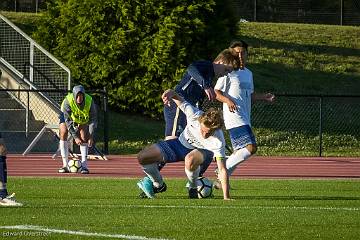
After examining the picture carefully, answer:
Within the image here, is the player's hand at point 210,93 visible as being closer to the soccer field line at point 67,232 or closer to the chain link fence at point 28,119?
the soccer field line at point 67,232

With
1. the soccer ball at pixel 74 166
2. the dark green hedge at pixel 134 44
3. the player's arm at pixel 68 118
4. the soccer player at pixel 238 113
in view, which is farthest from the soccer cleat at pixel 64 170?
the dark green hedge at pixel 134 44

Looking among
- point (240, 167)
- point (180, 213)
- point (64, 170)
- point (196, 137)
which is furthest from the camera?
point (240, 167)

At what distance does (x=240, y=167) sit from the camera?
25703 millimetres

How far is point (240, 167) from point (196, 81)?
9796mm

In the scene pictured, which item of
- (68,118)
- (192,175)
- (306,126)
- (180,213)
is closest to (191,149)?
(192,175)

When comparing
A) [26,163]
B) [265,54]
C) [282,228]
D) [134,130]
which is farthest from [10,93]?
[282,228]

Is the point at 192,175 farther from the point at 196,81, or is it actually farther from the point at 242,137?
the point at 196,81

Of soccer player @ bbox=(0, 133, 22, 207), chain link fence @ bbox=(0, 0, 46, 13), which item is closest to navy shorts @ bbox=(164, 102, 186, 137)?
soccer player @ bbox=(0, 133, 22, 207)

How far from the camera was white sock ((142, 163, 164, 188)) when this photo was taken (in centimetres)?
1562

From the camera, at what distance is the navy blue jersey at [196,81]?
629 inches

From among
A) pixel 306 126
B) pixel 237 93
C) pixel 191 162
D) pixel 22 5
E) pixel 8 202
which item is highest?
pixel 22 5

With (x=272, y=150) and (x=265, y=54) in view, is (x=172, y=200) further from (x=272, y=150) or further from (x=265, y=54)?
(x=265, y=54)

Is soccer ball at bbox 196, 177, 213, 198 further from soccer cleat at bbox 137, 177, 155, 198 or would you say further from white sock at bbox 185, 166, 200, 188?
soccer cleat at bbox 137, 177, 155, 198

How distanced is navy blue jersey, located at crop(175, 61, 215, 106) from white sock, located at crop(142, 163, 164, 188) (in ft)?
3.93
